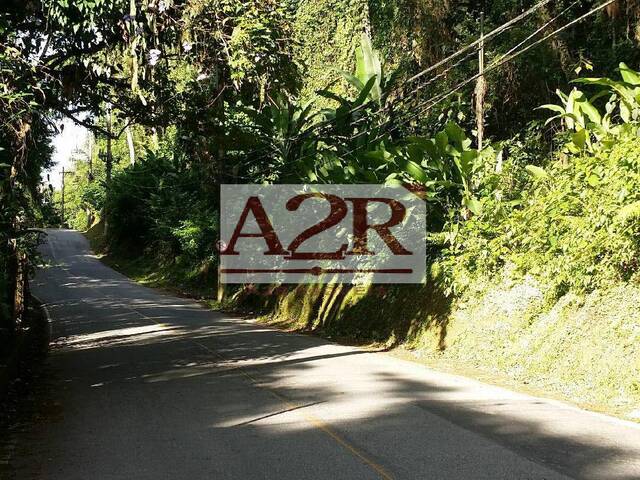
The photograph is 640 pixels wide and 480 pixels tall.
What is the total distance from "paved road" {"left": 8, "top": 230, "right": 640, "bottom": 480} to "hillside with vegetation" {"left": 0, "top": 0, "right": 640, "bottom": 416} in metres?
1.66

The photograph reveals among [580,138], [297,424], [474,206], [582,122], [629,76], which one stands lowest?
[297,424]

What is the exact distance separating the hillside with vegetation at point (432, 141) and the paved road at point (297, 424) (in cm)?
166

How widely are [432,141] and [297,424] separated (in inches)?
341

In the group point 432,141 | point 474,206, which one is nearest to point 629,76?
point 474,206

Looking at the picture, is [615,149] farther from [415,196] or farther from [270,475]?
[270,475]

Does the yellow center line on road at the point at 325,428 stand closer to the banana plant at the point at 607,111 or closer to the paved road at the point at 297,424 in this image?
the paved road at the point at 297,424

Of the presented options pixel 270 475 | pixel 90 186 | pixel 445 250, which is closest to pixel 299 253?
pixel 445 250

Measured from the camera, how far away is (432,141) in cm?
1509

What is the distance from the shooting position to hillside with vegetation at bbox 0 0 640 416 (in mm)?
9836

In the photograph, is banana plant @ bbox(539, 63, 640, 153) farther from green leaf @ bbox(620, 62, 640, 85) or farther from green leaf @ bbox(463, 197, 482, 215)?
green leaf @ bbox(463, 197, 482, 215)

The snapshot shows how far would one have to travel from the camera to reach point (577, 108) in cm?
1277

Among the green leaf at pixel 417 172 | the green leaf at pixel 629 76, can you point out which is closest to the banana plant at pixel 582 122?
the green leaf at pixel 629 76

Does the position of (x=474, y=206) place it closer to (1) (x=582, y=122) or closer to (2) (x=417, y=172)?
(2) (x=417, y=172)

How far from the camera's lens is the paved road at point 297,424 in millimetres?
6301
